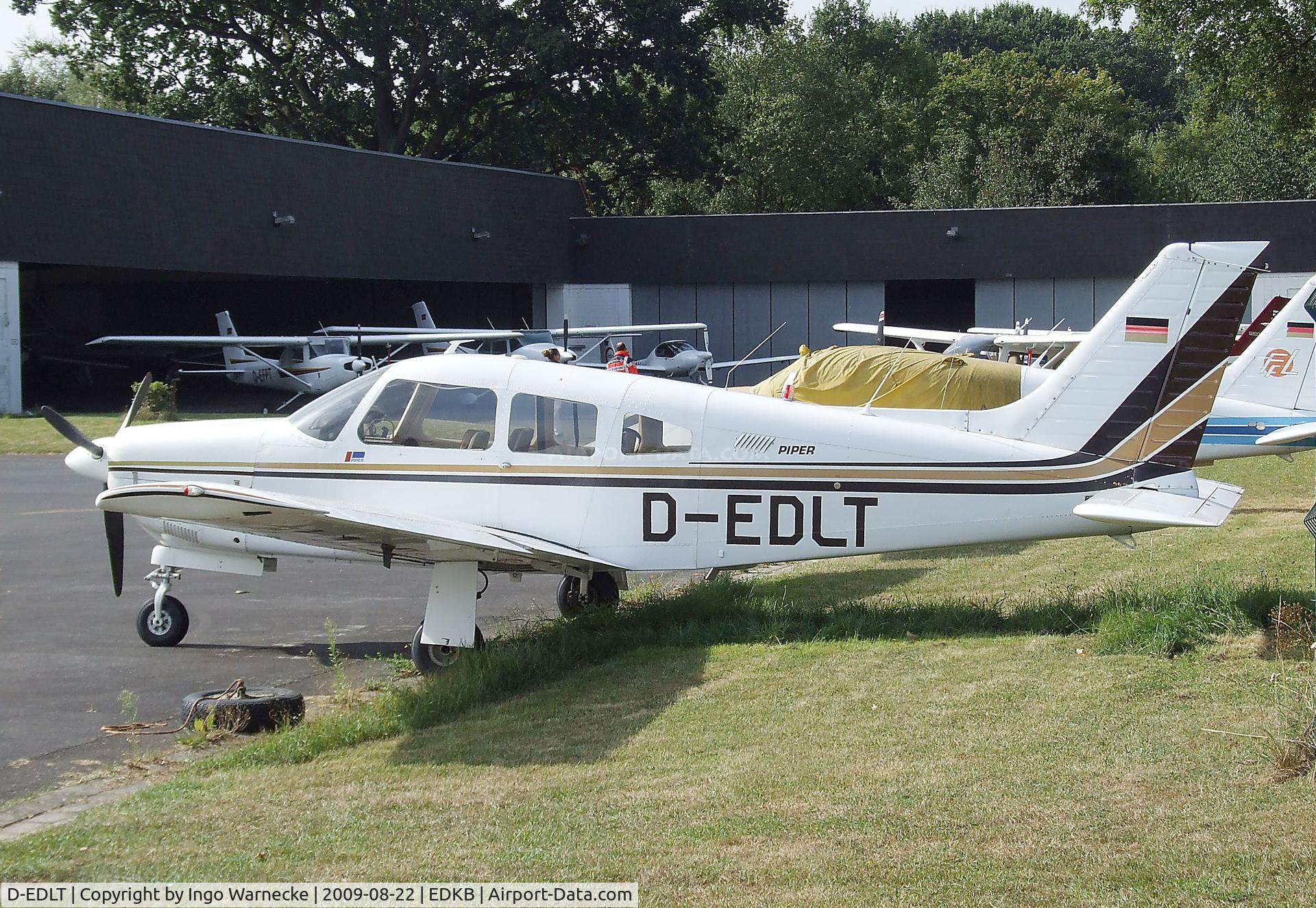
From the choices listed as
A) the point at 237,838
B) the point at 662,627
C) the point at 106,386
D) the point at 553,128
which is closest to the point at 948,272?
the point at 553,128

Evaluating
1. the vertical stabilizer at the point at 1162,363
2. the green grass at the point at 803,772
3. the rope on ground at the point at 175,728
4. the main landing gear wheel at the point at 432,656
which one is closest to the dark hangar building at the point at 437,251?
the main landing gear wheel at the point at 432,656

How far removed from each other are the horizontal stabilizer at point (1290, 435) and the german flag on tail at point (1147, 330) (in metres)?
6.01

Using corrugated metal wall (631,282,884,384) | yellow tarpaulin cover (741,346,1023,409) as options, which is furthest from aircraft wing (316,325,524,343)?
yellow tarpaulin cover (741,346,1023,409)

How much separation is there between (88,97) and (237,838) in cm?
7647

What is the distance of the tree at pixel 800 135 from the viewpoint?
63.3 m

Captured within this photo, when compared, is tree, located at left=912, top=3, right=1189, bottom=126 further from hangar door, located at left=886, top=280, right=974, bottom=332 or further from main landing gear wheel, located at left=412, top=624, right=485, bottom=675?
main landing gear wheel, located at left=412, top=624, right=485, bottom=675

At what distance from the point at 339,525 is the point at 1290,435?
10919 mm

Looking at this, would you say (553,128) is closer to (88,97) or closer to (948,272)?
(948,272)

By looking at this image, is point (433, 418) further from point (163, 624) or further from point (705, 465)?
point (163, 624)

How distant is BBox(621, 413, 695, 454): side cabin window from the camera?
28.6 ft

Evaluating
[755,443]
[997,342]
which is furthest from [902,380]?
[997,342]

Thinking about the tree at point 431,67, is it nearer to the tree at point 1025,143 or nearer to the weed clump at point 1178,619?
the tree at point 1025,143

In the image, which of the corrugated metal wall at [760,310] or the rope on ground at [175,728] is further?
the corrugated metal wall at [760,310]

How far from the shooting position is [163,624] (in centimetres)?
940
